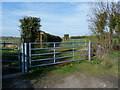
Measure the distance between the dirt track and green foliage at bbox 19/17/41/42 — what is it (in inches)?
238

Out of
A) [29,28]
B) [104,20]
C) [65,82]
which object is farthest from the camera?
[29,28]

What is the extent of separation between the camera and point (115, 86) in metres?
3.45

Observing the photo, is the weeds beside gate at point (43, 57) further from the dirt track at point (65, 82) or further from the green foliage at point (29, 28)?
the green foliage at point (29, 28)

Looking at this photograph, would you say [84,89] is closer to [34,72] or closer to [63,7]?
[34,72]

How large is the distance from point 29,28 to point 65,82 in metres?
6.82

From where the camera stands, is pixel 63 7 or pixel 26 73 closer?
pixel 26 73

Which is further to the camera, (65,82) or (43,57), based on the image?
(43,57)

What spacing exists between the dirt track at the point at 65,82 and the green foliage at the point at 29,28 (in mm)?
6057

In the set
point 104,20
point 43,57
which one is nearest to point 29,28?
point 43,57

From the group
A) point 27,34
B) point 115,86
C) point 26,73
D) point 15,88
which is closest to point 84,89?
point 115,86

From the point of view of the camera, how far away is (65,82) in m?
3.57

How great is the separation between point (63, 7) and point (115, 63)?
507 cm

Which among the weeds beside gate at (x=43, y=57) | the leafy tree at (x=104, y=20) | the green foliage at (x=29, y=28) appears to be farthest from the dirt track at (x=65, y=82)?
the green foliage at (x=29, y=28)

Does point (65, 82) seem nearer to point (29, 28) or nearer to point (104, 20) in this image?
point (104, 20)
